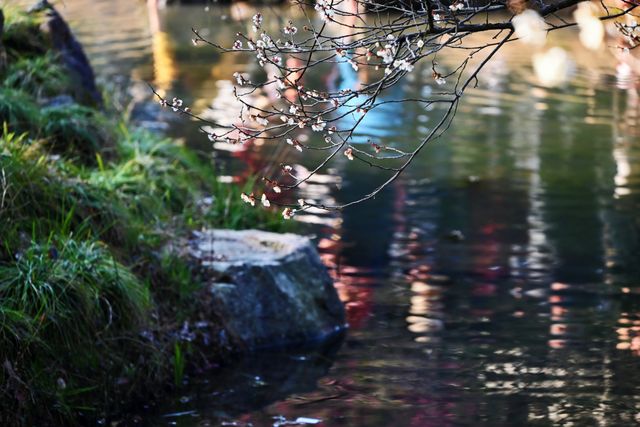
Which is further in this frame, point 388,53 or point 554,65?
point 388,53

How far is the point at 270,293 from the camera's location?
277 inches

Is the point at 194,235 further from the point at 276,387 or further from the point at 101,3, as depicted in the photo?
the point at 101,3

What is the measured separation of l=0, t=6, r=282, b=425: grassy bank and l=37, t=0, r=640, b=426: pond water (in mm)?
380

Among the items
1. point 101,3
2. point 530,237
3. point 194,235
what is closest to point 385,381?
point 194,235

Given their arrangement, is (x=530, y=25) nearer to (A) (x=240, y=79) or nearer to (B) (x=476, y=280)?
(A) (x=240, y=79)

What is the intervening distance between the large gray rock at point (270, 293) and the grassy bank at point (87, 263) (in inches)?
8.8

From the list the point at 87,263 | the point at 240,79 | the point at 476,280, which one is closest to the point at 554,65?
the point at 240,79

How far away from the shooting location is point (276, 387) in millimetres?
6371

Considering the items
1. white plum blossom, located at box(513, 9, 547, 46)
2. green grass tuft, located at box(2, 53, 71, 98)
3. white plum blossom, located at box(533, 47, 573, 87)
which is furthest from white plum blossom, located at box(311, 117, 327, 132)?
green grass tuft, located at box(2, 53, 71, 98)

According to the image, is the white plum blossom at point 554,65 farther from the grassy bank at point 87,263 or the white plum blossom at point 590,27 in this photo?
the grassy bank at point 87,263

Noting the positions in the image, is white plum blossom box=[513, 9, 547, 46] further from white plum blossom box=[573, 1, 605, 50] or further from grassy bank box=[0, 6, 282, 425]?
grassy bank box=[0, 6, 282, 425]

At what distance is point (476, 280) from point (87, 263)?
3193 mm

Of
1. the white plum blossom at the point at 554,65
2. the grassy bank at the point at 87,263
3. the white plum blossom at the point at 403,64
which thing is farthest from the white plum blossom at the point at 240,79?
the grassy bank at the point at 87,263

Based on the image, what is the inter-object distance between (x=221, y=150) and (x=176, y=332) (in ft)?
21.4
